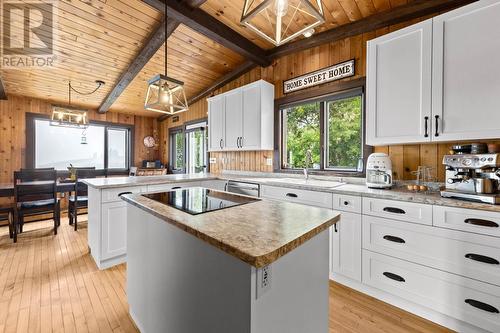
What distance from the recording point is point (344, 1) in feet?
7.58

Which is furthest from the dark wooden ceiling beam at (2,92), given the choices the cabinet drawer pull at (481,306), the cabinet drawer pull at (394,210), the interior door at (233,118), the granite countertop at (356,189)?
the cabinet drawer pull at (481,306)

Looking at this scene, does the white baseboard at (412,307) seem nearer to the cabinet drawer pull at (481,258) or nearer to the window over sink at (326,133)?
the cabinet drawer pull at (481,258)

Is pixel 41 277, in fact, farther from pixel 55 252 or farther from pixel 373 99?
pixel 373 99

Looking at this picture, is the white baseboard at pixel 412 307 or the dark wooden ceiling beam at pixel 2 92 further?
the dark wooden ceiling beam at pixel 2 92

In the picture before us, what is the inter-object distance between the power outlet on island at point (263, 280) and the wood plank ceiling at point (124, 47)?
270 cm

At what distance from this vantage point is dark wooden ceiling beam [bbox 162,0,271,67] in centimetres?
256

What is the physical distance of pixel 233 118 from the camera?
3.72m

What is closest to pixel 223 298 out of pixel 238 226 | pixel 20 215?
pixel 238 226

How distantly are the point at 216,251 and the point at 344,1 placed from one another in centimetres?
271

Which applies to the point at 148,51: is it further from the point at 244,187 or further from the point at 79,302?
the point at 79,302

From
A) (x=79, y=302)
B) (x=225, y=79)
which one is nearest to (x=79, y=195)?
(x=79, y=302)

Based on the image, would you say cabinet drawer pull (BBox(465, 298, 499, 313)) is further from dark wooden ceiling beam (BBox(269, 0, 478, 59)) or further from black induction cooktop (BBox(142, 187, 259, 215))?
dark wooden ceiling beam (BBox(269, 0, 478, 59))

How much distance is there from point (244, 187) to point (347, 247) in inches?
57.8

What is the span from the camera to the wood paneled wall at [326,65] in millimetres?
2191
